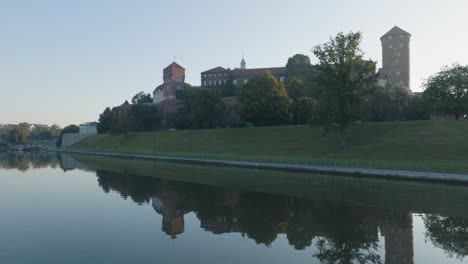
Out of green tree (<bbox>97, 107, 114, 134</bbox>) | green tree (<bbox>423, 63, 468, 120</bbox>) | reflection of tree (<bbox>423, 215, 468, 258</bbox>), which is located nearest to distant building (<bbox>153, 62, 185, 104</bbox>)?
green tree (<bbox>97, 107, 114, 134</bbox>)

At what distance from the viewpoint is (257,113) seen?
6588 centimetres

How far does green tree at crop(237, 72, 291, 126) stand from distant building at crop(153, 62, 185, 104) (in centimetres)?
5680

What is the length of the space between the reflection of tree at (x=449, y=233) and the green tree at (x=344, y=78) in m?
27.0

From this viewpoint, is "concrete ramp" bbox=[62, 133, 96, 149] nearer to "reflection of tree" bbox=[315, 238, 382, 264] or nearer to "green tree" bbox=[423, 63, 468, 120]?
"green tree" bbox=[423, 63, 468, 120]

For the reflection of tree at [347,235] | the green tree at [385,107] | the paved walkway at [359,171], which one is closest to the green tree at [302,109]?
the green tree at [385,107]

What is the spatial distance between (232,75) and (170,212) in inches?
4379

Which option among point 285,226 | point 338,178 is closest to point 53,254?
point 285,226

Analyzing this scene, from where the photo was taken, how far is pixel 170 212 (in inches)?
706

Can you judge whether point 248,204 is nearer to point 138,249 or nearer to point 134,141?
point 138,249

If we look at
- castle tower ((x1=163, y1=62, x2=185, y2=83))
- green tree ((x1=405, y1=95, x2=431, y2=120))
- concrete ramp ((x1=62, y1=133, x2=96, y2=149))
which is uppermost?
castle tower ((x1=163, y1=62, x2=185, y2=83))

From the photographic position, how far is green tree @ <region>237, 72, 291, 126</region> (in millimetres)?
65875

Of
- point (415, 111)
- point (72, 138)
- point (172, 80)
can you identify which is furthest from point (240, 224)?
point (72, 138)

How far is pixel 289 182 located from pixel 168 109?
266 feet

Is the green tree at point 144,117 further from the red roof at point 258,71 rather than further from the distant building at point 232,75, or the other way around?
the red roof at point 258,71
